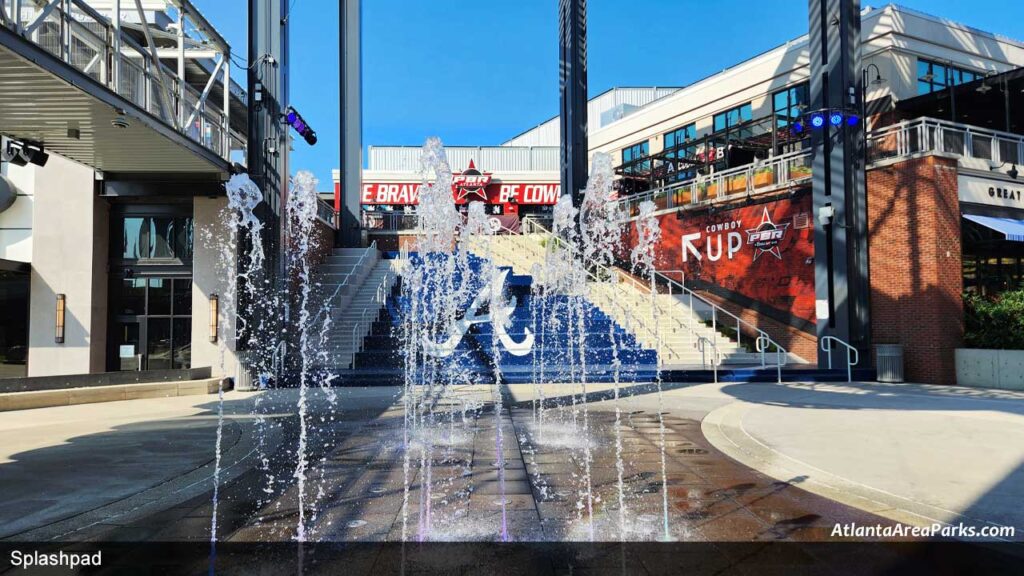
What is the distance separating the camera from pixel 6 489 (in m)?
5.80

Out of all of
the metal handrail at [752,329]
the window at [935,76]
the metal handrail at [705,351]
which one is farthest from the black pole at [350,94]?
the window at [935,76]

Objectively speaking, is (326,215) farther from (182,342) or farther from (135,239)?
(182,342)

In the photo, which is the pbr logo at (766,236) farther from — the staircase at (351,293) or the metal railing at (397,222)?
the metal railing at (397,222)

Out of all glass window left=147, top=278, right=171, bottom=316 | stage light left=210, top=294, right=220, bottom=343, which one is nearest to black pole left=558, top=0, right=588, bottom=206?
stage light left=210, top=294, right=220, bottom=343

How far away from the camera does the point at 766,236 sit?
63.3 ft

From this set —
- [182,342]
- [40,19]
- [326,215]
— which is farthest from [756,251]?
[40,19]

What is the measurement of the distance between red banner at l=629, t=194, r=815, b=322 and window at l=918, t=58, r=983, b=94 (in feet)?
29.8

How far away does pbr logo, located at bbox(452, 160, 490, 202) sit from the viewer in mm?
36500

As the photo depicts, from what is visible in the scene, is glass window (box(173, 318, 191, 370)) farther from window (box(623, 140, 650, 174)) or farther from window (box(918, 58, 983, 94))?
window (box(918, 58, 983, 94))

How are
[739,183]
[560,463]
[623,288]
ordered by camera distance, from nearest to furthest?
[560,463] < [739,183] < [623,288]

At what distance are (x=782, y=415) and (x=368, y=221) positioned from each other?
2533 cm

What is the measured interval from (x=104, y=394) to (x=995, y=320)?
1970cm

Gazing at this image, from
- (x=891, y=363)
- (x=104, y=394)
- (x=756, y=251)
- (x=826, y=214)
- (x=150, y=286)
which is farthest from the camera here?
(x=756, y=251)

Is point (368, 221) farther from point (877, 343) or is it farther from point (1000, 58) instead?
point (1000, 58)
